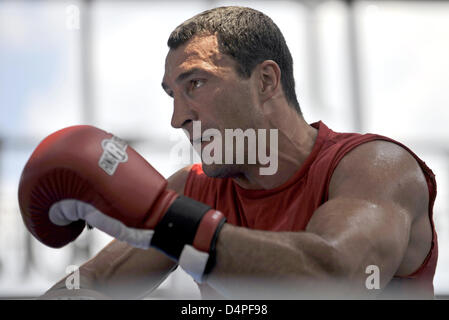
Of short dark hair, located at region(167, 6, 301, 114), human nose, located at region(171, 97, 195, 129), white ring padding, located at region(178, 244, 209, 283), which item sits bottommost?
white ring padding, located at region(178, 244, 209, 283)

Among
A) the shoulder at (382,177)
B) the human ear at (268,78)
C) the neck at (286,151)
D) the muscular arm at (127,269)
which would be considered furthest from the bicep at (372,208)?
the muscular arm at (127,269)

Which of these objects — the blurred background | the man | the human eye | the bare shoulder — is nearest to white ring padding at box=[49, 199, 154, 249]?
the man

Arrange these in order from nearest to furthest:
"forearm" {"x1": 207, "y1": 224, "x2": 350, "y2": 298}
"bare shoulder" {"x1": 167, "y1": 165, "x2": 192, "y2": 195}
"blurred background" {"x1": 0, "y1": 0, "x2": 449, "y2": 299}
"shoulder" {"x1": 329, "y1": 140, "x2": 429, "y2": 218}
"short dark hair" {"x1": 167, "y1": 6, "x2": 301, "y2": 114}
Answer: "forearm" {"x1": 207, "y1": 224, "x2": 350, "y2": 298}
"shoulder" {"x1": 329, "y1": 140, "x2": 429, "y2": 218}
"short dark hair" {"x1": 167, "y1": 6, "x2": 301, "y2": 114}
"bare shoulder" {"x1": 167, "y1": 165, "x2": 192, "y2": 195}
"blurred background" {"x1": 0, "y1": 0, "x2": 449, "y2": 299}

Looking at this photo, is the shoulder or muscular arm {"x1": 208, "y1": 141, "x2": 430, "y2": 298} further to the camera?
the shoulder

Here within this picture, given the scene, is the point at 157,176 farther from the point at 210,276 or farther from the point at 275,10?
the point at 275,10

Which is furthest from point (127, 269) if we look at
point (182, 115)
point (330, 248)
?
point (330, 248)

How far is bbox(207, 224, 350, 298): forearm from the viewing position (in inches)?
37.4

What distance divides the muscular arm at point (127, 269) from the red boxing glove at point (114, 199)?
A: 37cm

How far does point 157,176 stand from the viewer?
104 centimetres

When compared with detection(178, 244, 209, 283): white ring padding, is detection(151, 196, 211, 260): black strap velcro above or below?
above

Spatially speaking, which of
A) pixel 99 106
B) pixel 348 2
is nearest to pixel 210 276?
pixel 99 106

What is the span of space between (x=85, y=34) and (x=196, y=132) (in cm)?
282

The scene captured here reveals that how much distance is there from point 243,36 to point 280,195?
0.41 meters

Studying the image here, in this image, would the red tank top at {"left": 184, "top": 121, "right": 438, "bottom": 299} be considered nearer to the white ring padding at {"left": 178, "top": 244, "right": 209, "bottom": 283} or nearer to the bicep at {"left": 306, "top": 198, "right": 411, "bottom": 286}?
the bicep at {"left": 306, "top": 198, "right": 411, "bottom": 286}
